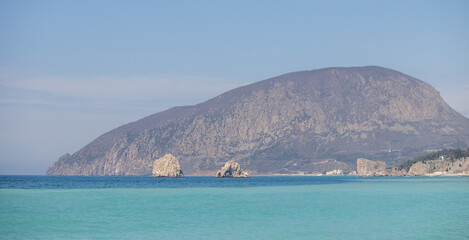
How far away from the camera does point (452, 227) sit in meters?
47.8

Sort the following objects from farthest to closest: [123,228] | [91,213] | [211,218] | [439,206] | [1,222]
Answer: [439,206]
[91,213]
[211,218]
[1,222]
[123,228]

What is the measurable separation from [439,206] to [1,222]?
5187 centimetres

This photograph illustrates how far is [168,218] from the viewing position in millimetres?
57844

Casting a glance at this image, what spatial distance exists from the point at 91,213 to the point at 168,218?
34.7ft

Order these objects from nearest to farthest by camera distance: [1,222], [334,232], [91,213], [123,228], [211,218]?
[334,232]
[123,228]
[1,222]
[211,218]
[91,213]

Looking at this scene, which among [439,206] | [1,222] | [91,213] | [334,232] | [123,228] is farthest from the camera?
[439,206]

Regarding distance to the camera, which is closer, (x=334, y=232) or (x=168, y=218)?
(x=334, y=232)

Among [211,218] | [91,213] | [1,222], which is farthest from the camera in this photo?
[91,213]

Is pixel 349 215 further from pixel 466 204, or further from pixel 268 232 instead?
pixel 466 204

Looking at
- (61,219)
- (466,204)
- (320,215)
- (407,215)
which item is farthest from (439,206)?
(61,219)

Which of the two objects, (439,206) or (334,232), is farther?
(439,206)

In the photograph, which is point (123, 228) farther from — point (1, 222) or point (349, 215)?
point (349, 215)

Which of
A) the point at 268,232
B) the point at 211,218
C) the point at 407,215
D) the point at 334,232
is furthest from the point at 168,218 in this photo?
the point at 407,215

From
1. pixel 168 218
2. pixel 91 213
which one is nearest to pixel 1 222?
pixel 91 213
